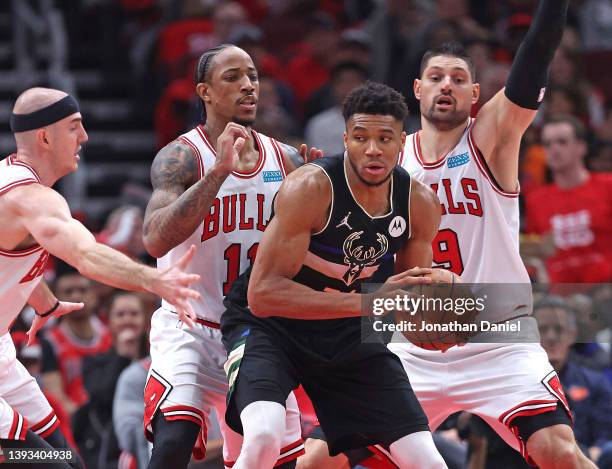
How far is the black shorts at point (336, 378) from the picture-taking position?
616 cm

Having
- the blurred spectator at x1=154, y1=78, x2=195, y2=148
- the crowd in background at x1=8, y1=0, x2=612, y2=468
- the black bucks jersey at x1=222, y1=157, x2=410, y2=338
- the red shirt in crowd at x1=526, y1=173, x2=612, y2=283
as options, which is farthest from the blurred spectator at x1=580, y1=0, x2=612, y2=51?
the black bucks jersey at x1=222, y1=157, x2=410, y2=338

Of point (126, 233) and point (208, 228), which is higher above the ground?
point (208, 228)

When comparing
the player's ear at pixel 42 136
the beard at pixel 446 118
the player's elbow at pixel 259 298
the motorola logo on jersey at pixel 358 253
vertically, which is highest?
the player's ear at pixel 42 136

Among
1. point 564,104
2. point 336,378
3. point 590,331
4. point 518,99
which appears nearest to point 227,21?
point 564,104

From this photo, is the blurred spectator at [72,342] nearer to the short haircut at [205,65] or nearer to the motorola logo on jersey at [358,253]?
the short haircut at [205,65]

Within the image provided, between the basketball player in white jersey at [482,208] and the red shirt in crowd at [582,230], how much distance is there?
367 centimetres

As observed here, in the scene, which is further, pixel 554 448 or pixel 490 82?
pixel 490 82

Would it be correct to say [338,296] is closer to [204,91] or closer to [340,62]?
[204,91]

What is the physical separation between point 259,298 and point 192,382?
83cm

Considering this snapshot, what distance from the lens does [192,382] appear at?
21.8 ft

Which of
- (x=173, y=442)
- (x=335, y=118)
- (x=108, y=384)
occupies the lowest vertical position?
(x=108, y=384)

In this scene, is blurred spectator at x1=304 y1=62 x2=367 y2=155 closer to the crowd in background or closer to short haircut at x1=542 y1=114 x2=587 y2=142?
the crowd in background

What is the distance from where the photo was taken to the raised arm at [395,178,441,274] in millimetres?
6332

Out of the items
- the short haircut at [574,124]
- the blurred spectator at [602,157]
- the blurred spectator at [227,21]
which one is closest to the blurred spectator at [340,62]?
the blurred spectator at [227,21]
